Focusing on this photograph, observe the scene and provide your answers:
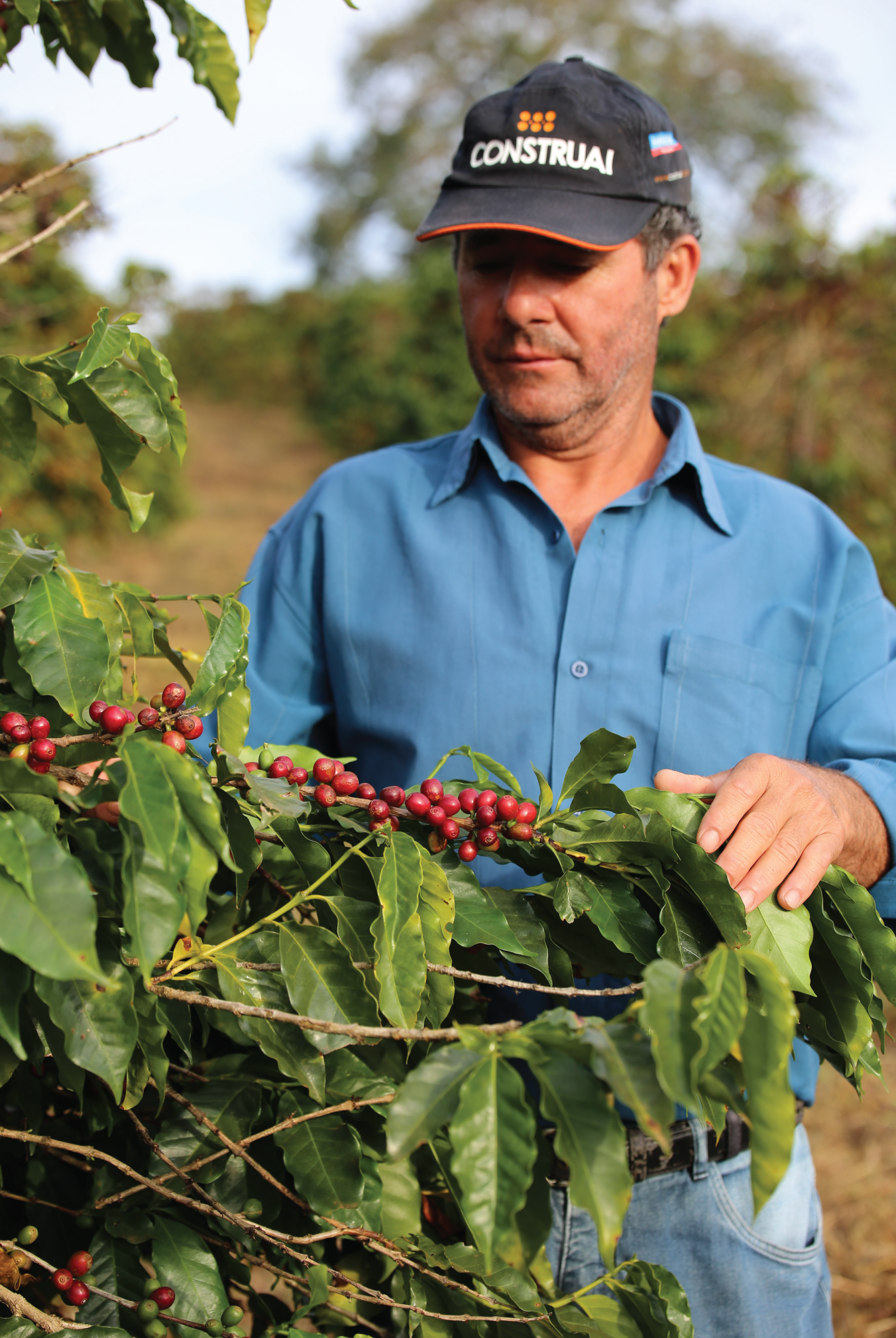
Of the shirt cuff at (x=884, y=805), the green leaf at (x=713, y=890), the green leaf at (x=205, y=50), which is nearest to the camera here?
the green leaf at (x=713, y=890)

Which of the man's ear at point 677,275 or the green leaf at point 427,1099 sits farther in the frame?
the man's ear at point 677,275

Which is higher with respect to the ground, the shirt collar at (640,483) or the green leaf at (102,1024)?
the shirt collar at (640,483)

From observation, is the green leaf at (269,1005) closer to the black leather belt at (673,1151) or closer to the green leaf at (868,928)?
the green leaf at (868,928)

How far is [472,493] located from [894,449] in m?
7.29

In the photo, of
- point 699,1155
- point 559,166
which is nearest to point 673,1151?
point 699,1155

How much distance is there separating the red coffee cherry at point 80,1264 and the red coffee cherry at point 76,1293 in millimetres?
22

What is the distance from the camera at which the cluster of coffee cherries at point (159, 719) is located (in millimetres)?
862

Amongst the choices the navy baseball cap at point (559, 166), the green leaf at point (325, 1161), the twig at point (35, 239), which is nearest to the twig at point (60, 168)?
the twig at point (35, 239)

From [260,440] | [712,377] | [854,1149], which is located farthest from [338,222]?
[854,1149]

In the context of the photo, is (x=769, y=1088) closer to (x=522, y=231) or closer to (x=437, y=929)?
(x=437, y=929)

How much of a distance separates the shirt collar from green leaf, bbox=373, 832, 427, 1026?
1.16 meters

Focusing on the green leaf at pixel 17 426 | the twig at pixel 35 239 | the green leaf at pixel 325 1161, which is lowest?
the green leaf at pixel 325 1161

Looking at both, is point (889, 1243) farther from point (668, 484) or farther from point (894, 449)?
point (894, 449)

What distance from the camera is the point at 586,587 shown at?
1.83 meters
